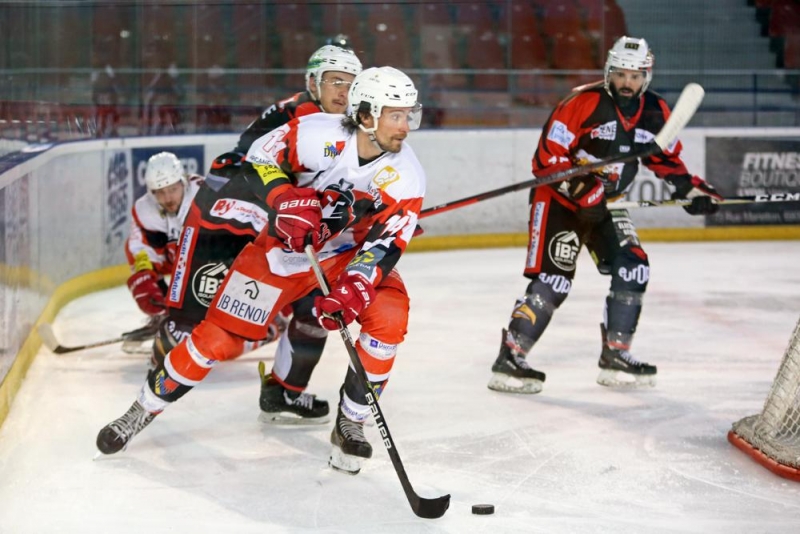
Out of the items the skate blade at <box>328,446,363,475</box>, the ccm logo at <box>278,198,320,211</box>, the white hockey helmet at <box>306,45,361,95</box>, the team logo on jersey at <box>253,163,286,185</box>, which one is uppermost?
the white hockey helmet at <box>306,45,361,95</box>

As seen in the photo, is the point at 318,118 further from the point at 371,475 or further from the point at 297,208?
the point at 371,475

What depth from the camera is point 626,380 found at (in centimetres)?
408

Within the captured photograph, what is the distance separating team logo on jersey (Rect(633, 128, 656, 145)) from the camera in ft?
13.6

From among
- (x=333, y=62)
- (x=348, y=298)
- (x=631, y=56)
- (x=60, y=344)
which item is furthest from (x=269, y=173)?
(x=60, y=344)

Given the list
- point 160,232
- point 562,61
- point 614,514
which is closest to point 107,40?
point 160,232

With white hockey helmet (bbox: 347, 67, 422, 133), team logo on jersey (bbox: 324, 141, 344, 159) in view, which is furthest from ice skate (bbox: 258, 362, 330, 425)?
white hockey helmet (bbox: 347, 67, 422, 133)

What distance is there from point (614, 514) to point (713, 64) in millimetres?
6039

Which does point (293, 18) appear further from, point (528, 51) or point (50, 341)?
point (50, 341)

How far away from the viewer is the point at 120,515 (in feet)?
8.95

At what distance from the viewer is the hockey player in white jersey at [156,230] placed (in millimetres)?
4473

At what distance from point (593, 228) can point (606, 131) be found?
0.32 metres

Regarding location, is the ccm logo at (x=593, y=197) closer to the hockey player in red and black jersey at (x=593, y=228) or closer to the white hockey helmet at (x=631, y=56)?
the hockey player in red and black jersey at (x=593, y=228)

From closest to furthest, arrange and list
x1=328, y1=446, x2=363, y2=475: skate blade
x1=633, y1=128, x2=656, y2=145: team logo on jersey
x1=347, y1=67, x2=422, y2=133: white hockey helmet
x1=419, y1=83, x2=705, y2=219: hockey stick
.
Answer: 1. x1=347, y1=67, x2=422, y2=133: white hockey helmet
2. x1=328, y1=446, x2=363, y2=475: skate blade
3. x1=419, y1=83, x2=705, y2=219: hockey stick
4. x1=633, y1=128, x2=656, y2=145: team logo on jersey

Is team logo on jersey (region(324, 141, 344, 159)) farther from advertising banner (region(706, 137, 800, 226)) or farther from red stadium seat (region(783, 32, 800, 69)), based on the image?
red stadium seat (region(783, 32, 800, 69))
